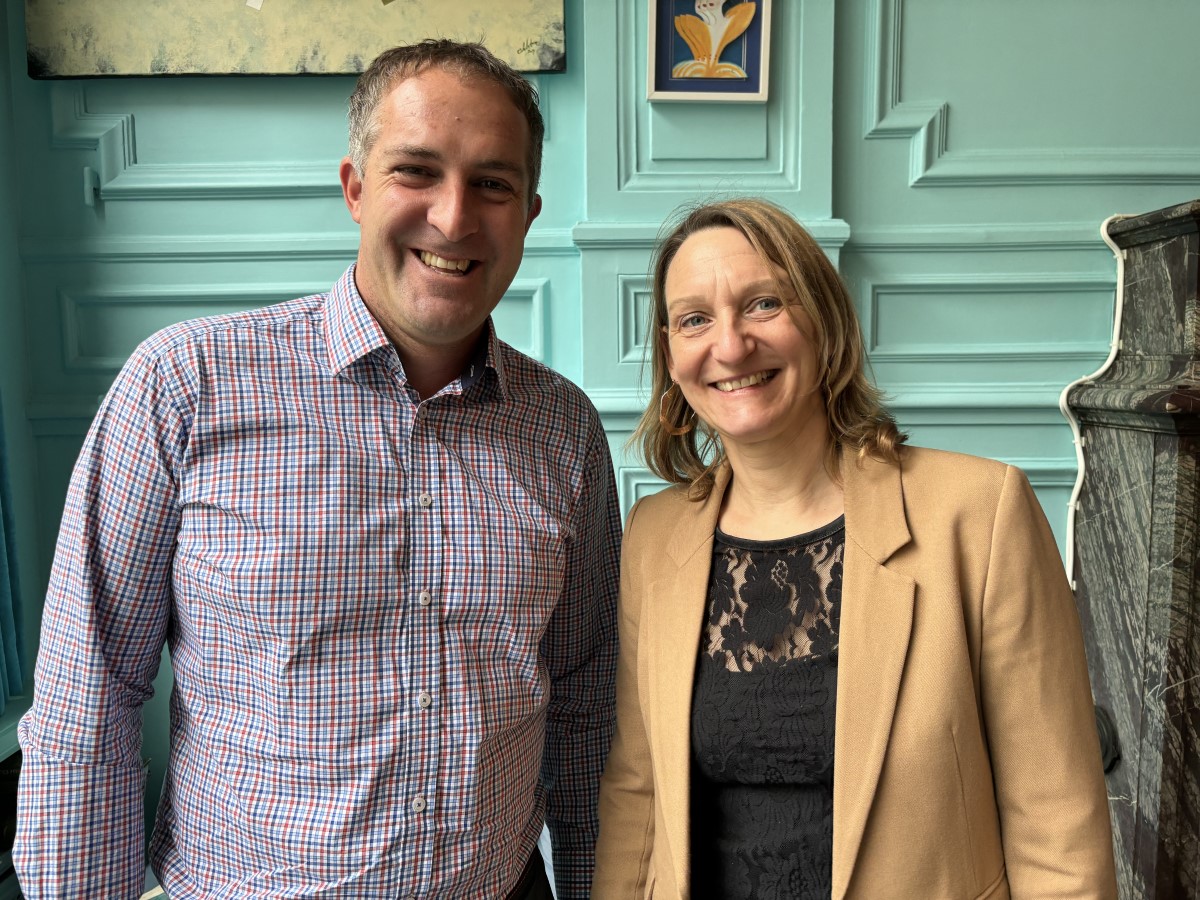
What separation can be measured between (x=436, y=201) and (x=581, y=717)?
0.84 m

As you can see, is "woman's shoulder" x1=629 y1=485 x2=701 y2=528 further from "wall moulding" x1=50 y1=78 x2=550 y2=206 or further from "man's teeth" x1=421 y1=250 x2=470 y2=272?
"wall moulding" x1=50 y1=78 x2=550 y2=206

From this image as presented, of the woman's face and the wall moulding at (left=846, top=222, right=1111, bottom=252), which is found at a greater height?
the wall moulding at (left=846, top=222, right=1111, bottom=252)

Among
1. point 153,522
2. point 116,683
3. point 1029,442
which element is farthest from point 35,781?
point 1029,442

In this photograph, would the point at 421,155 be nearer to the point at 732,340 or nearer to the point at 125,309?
the point at 732,340

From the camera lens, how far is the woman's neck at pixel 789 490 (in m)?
1.30

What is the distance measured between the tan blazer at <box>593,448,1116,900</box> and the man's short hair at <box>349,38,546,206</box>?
750 millimetres

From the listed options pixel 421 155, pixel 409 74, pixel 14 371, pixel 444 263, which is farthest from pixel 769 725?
pixel 14 371

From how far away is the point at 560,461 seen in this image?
56.1 inches

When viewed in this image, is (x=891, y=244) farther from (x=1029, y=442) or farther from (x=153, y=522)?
(x=153, y=522)

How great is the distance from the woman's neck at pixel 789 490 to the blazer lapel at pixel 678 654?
0.22ft

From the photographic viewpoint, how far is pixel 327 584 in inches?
47.4

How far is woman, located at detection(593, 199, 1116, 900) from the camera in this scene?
1129 mm

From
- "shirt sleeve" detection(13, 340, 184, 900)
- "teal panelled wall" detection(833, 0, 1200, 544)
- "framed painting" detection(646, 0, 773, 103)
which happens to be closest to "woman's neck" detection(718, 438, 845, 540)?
"shirt sleeve" detection(13, 340, 184, 900)

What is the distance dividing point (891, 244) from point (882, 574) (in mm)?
1382
